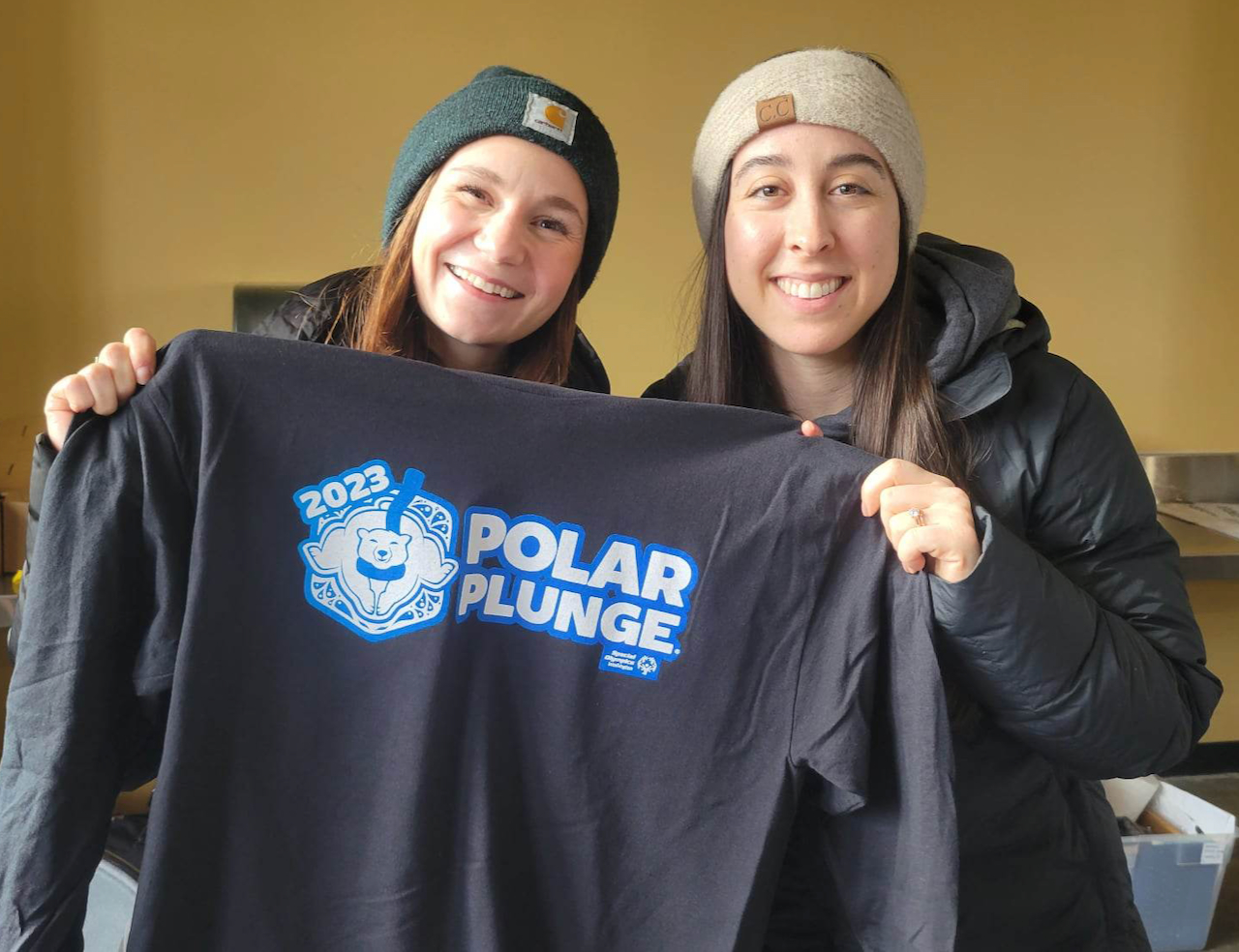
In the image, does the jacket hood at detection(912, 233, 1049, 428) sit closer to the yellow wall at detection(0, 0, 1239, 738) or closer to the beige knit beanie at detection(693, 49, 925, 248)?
the beige knit beanie at detection(693, 49, 925, 248)

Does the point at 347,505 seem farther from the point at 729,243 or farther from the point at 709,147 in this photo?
the point at 709,147

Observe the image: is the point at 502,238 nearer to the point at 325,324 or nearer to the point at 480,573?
the point at 325,324

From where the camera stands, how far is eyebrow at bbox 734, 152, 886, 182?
3.72ft

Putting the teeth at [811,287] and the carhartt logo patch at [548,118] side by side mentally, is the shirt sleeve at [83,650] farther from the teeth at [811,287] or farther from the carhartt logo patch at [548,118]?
the teeth at [811,287]

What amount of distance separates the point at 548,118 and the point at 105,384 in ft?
1.92

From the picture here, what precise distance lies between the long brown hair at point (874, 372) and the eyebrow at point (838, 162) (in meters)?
0.06

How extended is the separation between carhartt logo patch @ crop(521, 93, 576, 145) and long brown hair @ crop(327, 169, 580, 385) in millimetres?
142

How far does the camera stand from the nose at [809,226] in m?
1.08

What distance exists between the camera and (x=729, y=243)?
117 centimetres

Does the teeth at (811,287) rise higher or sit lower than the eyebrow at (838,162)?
lower

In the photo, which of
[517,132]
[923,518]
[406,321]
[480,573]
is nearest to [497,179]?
[517,132]

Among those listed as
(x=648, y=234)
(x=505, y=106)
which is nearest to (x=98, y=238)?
(x=648, y=234)

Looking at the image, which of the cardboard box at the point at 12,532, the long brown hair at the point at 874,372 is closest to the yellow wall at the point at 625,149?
Answer: the cardboard box at the point at 12,532

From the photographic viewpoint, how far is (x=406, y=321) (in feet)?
4.03
